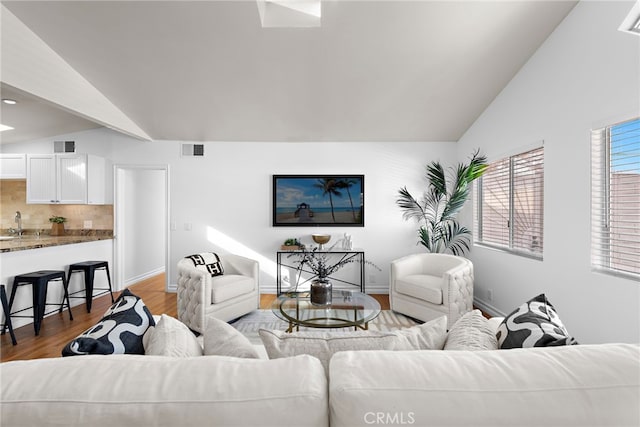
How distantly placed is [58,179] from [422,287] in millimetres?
5115

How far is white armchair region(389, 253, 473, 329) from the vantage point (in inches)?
126

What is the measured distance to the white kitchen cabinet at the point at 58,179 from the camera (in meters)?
4.41

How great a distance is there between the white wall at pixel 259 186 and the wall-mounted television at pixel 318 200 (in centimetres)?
10

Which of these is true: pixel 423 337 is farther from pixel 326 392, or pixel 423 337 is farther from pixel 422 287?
pixel 422 287

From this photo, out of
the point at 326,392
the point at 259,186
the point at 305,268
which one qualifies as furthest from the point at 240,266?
the point at 326,392

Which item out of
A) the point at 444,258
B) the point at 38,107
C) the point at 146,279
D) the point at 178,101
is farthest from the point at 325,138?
the point at 146,279

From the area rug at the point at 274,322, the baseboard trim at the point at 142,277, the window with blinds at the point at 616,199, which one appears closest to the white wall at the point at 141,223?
the baseboard trim at the point at 142,277

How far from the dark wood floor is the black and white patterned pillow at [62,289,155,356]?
217cm

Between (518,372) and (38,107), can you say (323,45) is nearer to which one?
(518,372)

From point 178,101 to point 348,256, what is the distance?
3084mm

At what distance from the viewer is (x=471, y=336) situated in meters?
1.18

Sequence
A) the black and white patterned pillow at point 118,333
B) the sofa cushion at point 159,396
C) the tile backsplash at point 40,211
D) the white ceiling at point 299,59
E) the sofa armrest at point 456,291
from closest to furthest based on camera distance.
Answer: the sofa cushion at point 159,396, the black and white patterned pillow at point 118,333, the white ceiling at point 299,59, the sofa armrest at point 456,291, the tile backsplash at point 40,211

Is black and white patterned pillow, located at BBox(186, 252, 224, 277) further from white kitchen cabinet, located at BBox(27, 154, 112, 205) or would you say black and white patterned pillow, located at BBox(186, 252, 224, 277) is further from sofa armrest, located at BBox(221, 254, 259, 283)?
white kitchen cabinet, located at BBox(27, 154, 112, 205)

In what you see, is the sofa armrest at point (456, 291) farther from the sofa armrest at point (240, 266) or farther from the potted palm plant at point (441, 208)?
the sofa armrest at point (240, 266)
